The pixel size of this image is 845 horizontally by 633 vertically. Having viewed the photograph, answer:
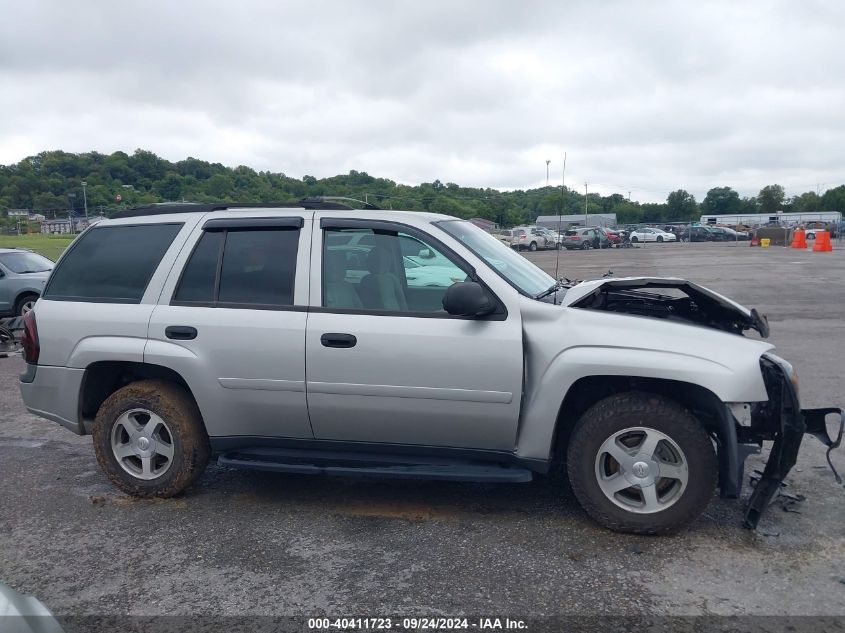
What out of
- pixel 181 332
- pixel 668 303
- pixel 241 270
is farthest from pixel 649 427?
pixel 181 332

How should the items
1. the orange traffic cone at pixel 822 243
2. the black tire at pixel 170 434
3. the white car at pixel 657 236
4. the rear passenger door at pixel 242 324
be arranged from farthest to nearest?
the white car at pixel 657 236, the orange traffic cone at pixel 822 243, the black tire at pixel 170 434, the rear passenger door at pixel 242 324

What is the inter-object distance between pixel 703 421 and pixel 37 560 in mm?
3753

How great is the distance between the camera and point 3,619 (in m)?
2.25

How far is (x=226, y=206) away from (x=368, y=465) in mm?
2015

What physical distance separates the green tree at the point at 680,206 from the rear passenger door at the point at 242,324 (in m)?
91.0

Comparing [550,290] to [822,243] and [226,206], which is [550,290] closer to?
[226,206]

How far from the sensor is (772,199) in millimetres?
107312

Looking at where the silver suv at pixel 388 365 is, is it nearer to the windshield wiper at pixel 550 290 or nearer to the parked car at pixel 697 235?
the windshield wiper at pixel 550 290

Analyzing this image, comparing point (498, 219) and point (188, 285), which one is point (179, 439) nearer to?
point (188, 285)

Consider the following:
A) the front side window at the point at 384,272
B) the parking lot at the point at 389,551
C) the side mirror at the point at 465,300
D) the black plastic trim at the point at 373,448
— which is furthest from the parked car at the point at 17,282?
the side mirror at the point at 465,300

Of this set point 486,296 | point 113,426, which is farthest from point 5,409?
point 486,296

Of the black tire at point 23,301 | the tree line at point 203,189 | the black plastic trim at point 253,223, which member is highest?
the tree line at point 203,189

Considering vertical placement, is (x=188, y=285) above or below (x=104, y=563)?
above

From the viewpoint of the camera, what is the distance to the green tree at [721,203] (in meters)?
106
